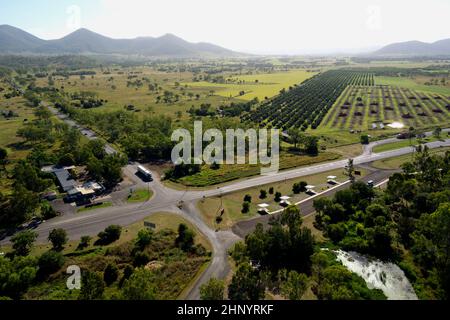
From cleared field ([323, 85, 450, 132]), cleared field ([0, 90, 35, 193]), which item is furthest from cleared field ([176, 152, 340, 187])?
cleared field ([0, 90, 35, 193])

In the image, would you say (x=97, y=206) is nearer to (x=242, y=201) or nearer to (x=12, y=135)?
(x=242, y=201)

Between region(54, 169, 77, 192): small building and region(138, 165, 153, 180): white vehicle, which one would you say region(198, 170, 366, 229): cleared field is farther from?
region(54, 169, 77, 192): small building

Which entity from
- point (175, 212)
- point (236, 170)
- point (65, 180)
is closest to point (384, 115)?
point (236, 170)

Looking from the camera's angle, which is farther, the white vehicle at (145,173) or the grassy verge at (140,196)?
the white vehicle at (145,173)

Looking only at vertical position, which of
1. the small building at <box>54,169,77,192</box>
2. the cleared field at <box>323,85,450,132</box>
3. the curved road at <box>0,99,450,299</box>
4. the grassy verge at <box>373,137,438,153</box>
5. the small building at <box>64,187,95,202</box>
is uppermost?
the cleared field at <box>323,85,450,132</box>

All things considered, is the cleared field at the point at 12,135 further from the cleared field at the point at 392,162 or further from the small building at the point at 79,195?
the cleared field at the point at 392,162

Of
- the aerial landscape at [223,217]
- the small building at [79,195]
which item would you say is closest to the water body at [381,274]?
the aerial landscape at [223,217]
